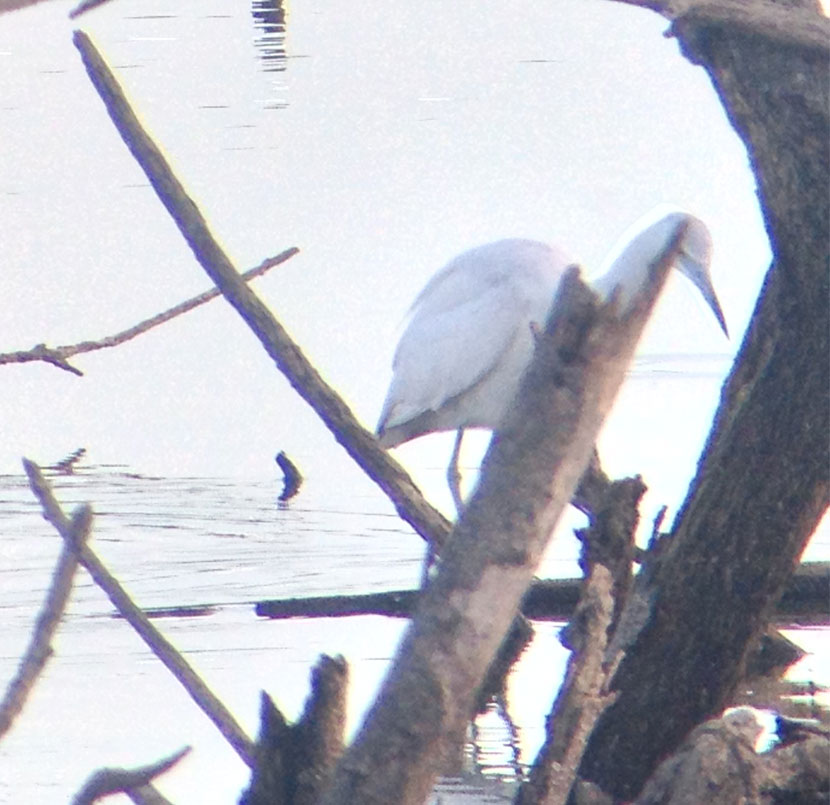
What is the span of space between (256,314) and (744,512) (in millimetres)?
766

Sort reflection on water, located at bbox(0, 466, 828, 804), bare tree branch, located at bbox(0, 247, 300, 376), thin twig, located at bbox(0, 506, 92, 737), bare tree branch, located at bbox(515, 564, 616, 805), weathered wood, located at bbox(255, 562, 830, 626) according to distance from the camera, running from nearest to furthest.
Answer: thin twig, located at bbox(0, 506, 92, 737) < bare tree branch, located at bbox(0, 247, 300, 376) < bare tree branch, located at bbox(515, 564, 616, 805) < reflection on water, located at bbox(0, 466, 828, 804) < weathered wood, located at bbox(255, 562, 830, 626)

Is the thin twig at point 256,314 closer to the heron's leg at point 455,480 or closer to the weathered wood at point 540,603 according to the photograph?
the weathered wood at point 540,603

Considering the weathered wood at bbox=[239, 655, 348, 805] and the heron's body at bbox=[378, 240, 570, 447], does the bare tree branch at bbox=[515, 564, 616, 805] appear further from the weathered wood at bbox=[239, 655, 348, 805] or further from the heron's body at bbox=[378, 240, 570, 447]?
the heron's body at bbox=[378, 240, 570, 447]

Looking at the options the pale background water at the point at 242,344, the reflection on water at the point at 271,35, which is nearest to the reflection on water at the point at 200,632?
the pale background water at the point at 242,344

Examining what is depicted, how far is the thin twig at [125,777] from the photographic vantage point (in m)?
0.97

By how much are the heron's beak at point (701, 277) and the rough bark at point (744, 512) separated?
1.67 m

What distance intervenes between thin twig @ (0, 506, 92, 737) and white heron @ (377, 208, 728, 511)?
3.57 meters

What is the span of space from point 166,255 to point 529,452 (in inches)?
235

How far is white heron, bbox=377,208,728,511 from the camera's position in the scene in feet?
15.3

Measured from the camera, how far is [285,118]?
8625mm

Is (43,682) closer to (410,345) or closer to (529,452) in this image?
(410,345)

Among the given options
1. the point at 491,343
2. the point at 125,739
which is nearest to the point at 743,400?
the point at 125,739

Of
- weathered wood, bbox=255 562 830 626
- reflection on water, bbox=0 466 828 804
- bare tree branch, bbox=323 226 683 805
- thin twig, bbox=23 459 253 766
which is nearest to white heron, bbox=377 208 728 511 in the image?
reflection on water, bbox=0 466 828 804

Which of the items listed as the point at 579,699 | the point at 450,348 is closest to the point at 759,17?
the point at 579,699
